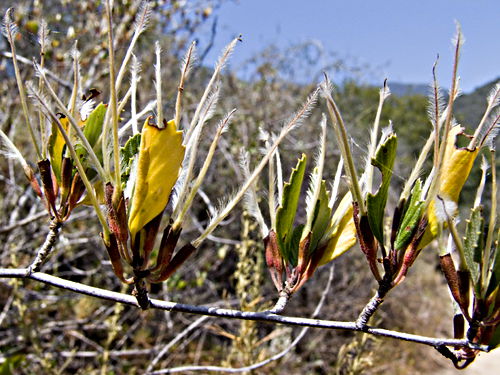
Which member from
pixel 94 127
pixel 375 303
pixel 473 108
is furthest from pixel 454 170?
pixel 473 108

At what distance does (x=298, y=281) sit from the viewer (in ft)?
1.76

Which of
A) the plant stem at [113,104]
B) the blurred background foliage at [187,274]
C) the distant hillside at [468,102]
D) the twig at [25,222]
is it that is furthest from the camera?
the distant hillside at [468,102]

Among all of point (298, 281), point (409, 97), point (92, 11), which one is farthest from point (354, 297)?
point (409, 97)

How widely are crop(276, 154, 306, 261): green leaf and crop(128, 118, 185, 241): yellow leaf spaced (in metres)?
0.13

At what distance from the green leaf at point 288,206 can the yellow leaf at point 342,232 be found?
0.16ft

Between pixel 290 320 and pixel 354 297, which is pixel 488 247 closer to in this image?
pixel 290 320

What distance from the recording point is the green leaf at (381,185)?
18.1 inches

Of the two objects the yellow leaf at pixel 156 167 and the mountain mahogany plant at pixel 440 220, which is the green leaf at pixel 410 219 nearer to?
the mountain mahogany plant at pixel 440 220

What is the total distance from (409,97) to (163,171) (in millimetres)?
12077

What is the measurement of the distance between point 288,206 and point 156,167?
0.16m

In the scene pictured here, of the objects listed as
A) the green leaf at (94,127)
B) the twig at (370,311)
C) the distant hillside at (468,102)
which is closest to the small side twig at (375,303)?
the twig at (370,311)

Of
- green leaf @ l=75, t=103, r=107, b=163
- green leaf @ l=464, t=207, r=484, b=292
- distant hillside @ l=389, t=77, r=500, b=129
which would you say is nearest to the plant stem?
green leaf @ l=75, t=103, r=107, b=163

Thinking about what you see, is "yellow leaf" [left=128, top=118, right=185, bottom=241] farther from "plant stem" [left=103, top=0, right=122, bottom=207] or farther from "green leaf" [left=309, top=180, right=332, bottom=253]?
"green leaf" [left=309, top=180, right=332, bottom=253]

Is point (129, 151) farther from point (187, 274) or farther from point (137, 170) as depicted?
point (187, 274)
